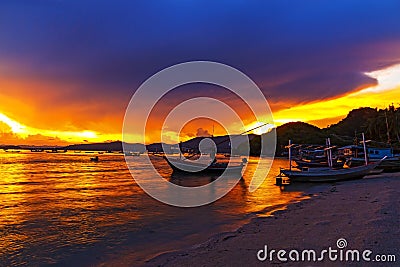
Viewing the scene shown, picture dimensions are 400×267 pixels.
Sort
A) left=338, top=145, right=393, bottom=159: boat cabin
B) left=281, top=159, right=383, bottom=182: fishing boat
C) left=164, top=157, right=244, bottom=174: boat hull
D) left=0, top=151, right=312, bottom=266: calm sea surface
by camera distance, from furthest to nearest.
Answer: left=164, top=157, right=244, bottom=174: boat hull
left=338, top=145, right=393, bottom=159: boat cabin
left=281, top=159, right=383, bottom=182: fishing boat
left=0, top=151, right=312, bottom=266: calm sea surface

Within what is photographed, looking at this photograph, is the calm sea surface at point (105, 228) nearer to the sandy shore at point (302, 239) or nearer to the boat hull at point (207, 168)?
the sandy shore at point (302, 239)

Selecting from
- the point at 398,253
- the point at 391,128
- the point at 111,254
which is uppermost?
the point at 391,128

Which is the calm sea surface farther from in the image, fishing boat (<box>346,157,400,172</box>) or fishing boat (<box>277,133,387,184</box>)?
fishing boat (<box>346,157,400,172</box>)

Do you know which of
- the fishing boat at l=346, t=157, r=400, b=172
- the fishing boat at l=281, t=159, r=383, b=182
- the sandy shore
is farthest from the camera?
the fishing boat at l=346, t=157, r=400, b=172

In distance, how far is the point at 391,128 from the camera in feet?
278

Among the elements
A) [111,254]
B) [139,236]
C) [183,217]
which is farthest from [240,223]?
[111,254]

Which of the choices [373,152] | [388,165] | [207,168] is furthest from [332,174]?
[207,168]

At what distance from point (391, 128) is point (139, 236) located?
291ft

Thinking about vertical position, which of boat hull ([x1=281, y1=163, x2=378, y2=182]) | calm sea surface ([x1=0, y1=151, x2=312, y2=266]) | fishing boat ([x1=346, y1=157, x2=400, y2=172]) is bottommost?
calm sea surface ([x1=0, y1=151, x2=312, y2=266])

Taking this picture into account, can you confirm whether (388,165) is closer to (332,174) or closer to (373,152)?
(373,152)

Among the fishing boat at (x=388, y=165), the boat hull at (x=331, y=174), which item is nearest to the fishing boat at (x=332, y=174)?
the boat hull at (x=331, y=174)

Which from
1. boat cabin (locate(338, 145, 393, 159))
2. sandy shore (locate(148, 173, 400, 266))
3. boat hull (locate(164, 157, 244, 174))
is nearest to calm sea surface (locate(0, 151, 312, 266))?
sandy shore (locate(148, 173, 400, 266))

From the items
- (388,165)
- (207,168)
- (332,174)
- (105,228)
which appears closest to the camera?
(105,228)

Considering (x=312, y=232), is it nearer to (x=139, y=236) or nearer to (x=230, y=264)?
(x=230, y=264)
